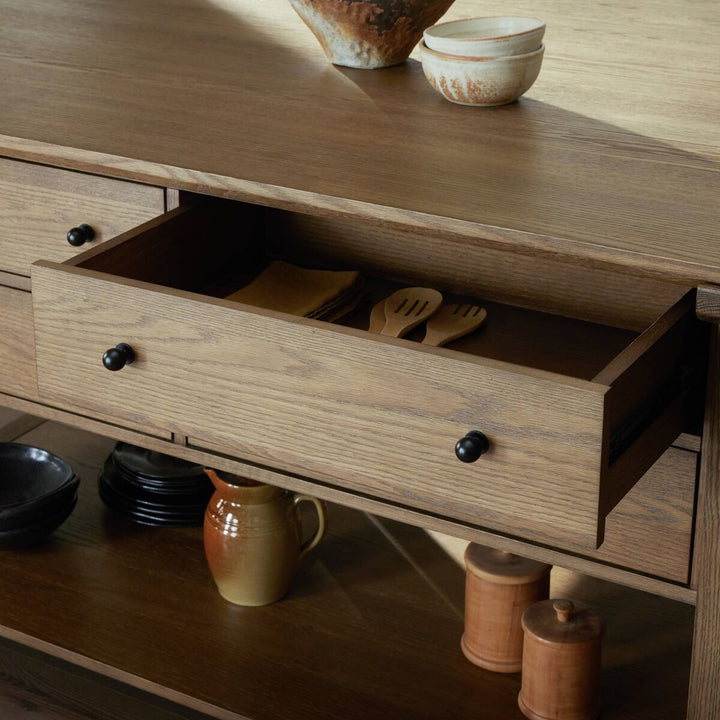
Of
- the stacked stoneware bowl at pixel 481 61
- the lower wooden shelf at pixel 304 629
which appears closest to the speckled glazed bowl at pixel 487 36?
the stacked stoneware bowl at pixel 481 61

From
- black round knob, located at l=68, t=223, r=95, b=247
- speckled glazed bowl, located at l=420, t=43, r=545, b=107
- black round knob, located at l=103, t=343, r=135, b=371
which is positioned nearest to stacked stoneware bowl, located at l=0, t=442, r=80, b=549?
black round knob, located at l=68, t=223, r=95, b=247

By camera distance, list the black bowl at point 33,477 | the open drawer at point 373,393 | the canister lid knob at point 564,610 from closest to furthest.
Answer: the open drawer at point 373,393 < the canister lid knob at point 564,610 < the black bowl at point 33,477

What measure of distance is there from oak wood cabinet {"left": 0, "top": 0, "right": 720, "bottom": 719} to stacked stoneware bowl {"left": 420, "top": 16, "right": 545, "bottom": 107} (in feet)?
0.07

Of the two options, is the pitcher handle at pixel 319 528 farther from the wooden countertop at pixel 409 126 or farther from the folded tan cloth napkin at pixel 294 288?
the wooden countertop at pixel 409 126

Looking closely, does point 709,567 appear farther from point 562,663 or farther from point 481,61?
point 481,61

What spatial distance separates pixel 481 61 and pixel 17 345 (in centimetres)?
54

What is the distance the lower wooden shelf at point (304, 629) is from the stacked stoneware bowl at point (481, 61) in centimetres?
57

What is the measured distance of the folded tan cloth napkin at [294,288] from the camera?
1.05 metres

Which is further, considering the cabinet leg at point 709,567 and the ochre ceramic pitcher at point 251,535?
the ochre ceramic pitcher at point 251,535

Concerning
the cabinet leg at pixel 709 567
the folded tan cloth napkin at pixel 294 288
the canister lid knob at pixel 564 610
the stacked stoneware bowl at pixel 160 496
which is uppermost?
the folded tan cloth napkin at pixel 294 288

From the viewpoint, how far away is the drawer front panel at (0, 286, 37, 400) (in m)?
1.14

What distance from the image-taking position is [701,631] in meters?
0.89

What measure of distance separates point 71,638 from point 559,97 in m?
0.77

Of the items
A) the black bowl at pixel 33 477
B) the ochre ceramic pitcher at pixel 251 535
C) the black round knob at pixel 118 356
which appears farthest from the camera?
the black bowl at pixel 33 477
